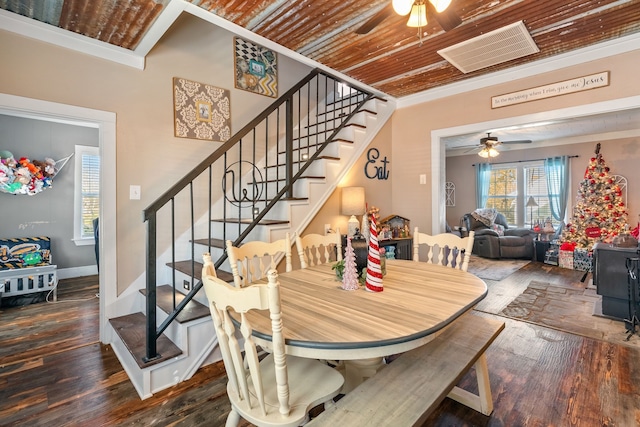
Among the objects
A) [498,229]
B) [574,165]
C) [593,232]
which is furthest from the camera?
[574,165]

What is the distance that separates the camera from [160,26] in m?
2.24

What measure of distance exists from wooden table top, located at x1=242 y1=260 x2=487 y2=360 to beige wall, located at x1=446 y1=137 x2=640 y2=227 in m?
6.84

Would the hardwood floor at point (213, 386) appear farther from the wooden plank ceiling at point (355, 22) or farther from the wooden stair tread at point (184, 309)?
the wooden plank ceiling at point (355, 22)

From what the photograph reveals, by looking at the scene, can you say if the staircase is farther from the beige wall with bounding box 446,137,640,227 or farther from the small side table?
the beige wall with bounding box 446,137,640,227

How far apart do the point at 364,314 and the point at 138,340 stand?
1.78m

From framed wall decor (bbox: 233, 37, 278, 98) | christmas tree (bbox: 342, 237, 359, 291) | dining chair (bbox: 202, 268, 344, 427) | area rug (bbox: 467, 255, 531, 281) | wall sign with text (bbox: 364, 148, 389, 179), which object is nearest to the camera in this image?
dining chair (bbox: 202, 268, 344, 427)

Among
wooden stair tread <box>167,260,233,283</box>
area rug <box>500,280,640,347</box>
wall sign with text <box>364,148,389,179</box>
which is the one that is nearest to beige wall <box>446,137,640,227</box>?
area rug <box>500,280,640,347</box>

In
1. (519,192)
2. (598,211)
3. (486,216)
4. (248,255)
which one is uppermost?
(519,192)

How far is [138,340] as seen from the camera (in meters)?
2.16

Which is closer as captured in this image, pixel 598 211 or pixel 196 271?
pixel 196 271

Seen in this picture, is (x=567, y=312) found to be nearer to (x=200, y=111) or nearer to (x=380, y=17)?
(x=380, y=17)

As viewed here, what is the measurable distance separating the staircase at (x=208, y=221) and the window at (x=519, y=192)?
5534mm

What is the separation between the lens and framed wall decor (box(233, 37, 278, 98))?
342 cm

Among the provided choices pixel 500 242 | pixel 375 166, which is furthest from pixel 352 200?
pixel 500 242
